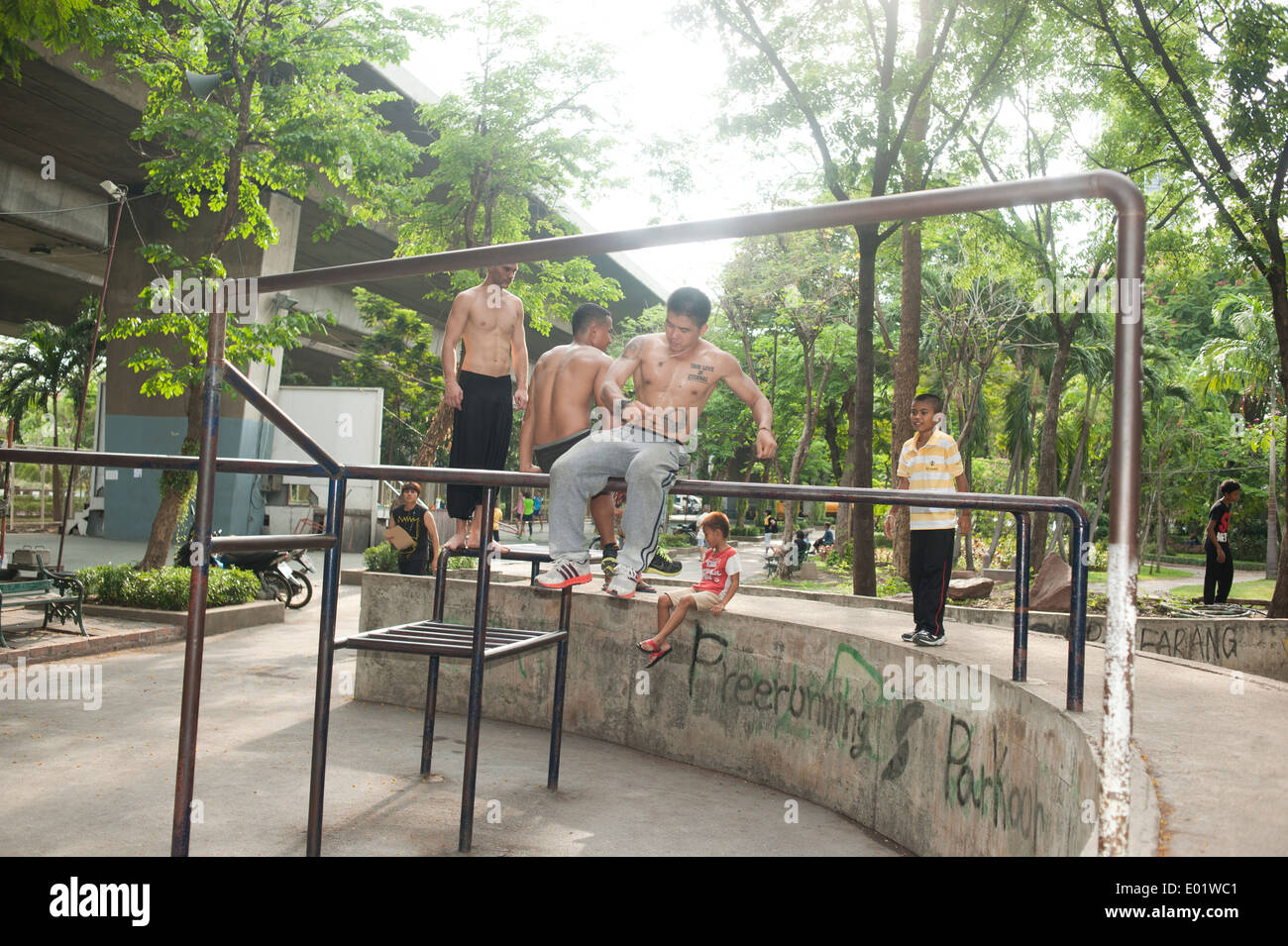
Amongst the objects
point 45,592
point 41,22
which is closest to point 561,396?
point 41,22

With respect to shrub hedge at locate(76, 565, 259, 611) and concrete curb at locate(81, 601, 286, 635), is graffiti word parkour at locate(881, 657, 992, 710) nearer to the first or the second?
concrete curb at locate(81, 601, 286, 635)

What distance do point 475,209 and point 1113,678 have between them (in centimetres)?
1639

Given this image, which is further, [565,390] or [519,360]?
[519,360]

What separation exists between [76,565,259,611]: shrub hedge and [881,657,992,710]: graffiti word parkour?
28.0ft

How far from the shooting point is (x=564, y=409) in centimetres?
493

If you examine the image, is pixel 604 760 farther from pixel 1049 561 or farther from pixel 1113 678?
pixel 1049 561

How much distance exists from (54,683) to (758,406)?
23.6ft

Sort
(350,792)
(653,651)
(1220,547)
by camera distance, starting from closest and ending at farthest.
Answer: (350,792) → (653,651) → (1220,547)

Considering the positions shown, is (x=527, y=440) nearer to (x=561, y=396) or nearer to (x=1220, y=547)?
(x=561, y=396)

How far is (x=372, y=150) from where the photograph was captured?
12023 millimetres

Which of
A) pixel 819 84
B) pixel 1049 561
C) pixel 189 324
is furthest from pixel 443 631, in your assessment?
pixel 819 84

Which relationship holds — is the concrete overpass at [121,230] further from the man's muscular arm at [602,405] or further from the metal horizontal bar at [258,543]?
the metal horizontal bar at [258,543]

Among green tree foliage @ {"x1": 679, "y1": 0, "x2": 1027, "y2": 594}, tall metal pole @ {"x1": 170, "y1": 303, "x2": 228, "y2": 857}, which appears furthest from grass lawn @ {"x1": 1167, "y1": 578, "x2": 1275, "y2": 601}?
tall metal pole @ {"x1": 170, "y1": 303, "x2": 228, "y2": 857}

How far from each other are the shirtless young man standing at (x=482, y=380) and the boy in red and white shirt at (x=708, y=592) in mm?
1438
